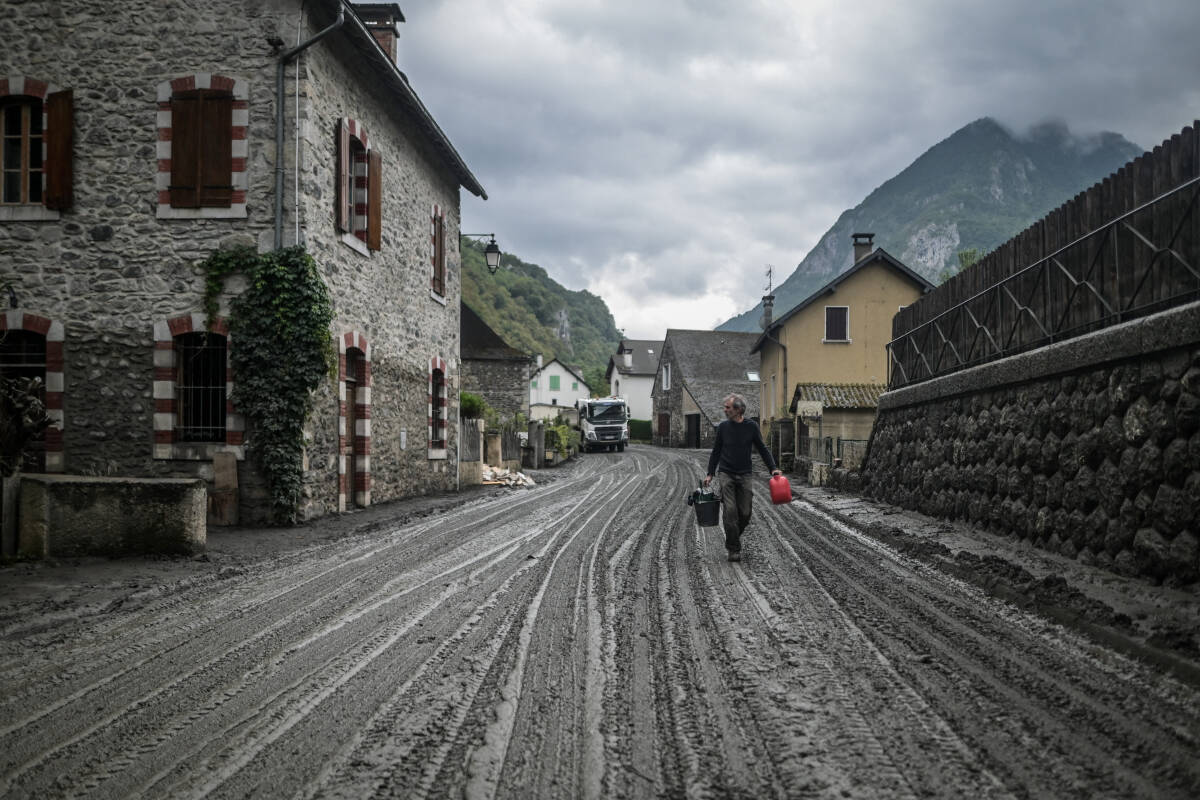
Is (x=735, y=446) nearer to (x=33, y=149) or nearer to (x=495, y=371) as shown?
(x=33, y=149)

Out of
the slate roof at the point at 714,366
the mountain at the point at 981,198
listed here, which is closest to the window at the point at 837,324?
the slate roof at the point at 714,366

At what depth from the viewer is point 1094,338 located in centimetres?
756

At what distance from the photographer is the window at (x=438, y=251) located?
18.7m

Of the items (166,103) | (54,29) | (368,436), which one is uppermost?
(54,29)

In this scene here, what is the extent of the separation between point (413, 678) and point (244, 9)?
11.1m

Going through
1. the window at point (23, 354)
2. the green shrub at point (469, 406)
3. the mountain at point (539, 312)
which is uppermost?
the mountain at point (539, 312)

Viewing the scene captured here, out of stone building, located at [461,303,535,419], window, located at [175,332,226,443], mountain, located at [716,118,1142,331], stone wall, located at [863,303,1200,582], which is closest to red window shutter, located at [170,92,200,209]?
window, located at [175,332,226,443]

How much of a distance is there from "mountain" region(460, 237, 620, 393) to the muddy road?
60.7m

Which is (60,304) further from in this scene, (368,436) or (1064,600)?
(1064,600)

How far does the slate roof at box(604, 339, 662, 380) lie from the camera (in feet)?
264

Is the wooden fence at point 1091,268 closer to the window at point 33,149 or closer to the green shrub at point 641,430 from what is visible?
the window at point 33,149

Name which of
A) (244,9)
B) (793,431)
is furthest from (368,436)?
(793,431)

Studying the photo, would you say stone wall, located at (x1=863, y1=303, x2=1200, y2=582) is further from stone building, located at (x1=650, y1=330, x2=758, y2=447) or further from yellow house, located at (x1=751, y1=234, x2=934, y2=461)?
stone building, located at (x1=650, y1=330, x2=758, y2=447)

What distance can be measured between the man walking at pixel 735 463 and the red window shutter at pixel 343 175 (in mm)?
7336
